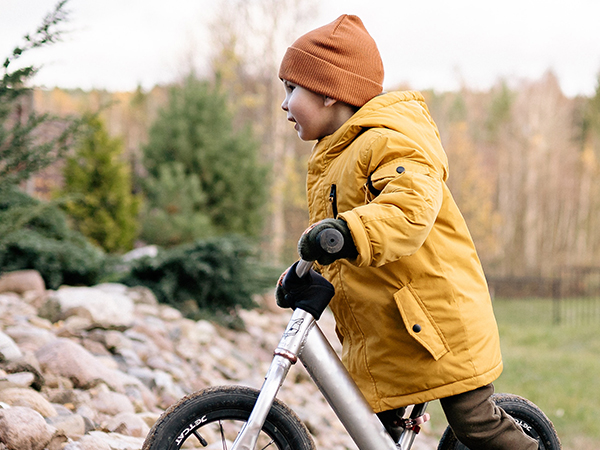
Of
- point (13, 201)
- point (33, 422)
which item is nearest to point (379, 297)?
point (33, 422)

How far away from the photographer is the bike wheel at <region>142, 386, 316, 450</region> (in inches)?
59.6

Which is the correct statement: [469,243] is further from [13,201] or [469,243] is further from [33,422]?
[13,201]

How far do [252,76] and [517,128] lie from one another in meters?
17.2

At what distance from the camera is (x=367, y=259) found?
54.4 inches

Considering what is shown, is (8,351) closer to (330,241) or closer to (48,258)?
(330,241)

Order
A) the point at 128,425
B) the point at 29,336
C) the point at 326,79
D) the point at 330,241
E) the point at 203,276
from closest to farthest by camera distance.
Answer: the point at 330,241 < the point at 326,79 < the point at 128,425 < the point at 29,336 < the point at 203,276

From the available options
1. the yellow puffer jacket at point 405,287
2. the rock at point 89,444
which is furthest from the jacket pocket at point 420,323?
the rock at point 89,444

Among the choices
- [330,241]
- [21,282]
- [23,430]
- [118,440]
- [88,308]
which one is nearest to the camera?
[330,241]

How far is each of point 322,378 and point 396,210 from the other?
52 centimetres

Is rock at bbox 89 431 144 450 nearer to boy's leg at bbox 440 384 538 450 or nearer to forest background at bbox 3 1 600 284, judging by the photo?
boy's leg at bbox 440 384 538 450

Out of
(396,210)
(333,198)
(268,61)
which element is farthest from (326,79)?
(268,61)

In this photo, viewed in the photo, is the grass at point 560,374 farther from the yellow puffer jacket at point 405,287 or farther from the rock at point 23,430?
the rock at point 23,430

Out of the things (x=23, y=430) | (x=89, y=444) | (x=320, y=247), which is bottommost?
(x=89, y=444)

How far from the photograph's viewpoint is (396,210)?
4.64 ft
